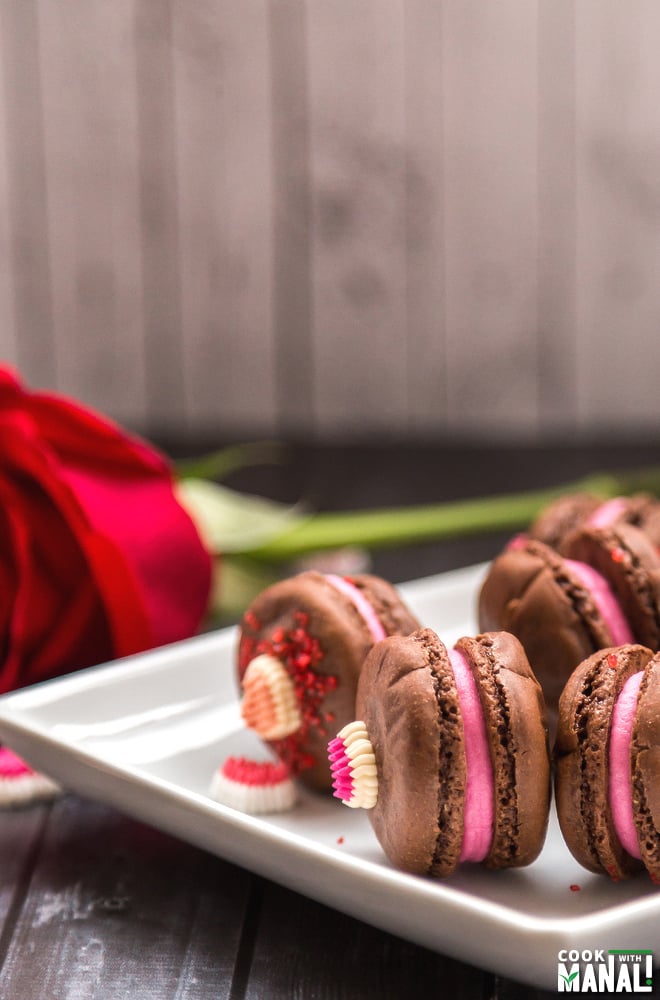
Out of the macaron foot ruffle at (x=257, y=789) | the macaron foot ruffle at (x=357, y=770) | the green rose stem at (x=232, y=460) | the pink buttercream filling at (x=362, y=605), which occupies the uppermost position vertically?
the pink buttercream filling at (x=362, y=605)

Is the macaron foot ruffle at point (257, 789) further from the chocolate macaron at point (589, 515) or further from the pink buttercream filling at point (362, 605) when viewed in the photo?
the chocolate macaron at point (589, 515)

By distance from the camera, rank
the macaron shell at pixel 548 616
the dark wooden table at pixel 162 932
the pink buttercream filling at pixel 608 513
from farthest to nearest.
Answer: the pink buttercream filling at pixel 608 513 → the macaron shell at pixel 548 616 → the dark wooden table at pixel 162 932

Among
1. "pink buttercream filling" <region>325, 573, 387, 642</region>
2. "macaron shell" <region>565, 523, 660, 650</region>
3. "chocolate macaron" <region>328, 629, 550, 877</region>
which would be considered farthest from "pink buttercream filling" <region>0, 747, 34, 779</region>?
"macaron shell" <region>565, 523, 660, 650</region>

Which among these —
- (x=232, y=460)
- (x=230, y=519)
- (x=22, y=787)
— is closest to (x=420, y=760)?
(x=22, y=787)

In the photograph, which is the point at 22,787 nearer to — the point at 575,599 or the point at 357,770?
the point at 357,770

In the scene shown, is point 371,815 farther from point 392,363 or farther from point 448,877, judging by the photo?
point 392,363

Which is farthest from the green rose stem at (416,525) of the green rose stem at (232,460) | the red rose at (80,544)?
the red rose at (80,544)

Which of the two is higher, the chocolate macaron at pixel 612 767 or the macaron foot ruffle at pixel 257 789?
the chocolate macaron at pixel 612 767
